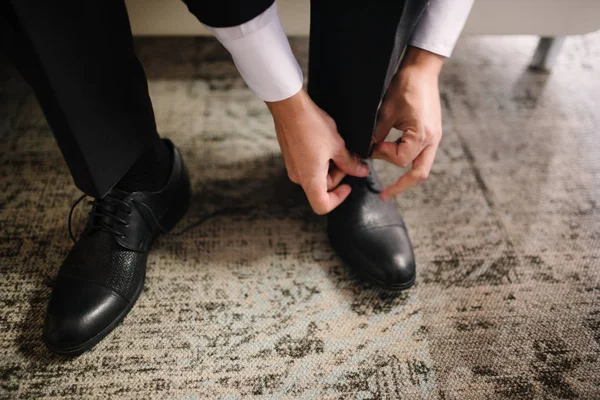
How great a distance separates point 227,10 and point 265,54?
0.07 meters

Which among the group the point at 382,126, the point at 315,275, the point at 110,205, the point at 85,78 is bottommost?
the point at 315,275

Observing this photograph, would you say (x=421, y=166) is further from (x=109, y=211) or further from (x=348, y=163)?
(x=109, y=211)

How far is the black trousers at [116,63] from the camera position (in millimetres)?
421

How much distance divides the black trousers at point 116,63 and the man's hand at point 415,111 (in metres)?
0.05

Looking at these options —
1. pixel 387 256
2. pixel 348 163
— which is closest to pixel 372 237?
pixel 387 256

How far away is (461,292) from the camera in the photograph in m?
0.67

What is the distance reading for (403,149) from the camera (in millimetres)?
563

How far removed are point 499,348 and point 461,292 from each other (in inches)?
3.7

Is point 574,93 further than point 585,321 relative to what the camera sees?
Yes

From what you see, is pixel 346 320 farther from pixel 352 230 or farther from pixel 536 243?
pixel 536 243

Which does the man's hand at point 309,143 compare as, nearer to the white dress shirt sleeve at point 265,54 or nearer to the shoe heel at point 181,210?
the white dress shirt sleeve at point 265,54

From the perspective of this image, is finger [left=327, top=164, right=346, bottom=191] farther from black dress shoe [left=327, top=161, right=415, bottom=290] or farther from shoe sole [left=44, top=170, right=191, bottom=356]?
shoe sole [left=44, top=170, right=191, bottom=356]

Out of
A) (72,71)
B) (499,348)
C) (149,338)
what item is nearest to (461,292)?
(499,348)

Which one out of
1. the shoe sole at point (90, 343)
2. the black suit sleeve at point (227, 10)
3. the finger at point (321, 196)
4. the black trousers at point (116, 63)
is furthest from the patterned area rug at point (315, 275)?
the black suit sleeve at point (227, 10)
